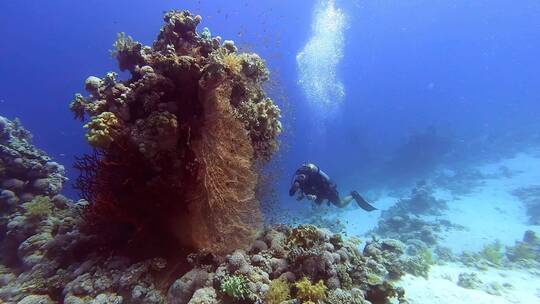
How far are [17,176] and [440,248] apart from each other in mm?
16467

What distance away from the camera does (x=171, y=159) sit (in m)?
5.21

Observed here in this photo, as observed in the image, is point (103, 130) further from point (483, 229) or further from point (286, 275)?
point (483, 229)

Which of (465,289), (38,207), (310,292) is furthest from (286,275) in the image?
(465,289)

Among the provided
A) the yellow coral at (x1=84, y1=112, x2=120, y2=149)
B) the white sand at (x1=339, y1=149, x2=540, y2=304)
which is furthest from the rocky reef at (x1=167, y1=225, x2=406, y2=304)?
the yellow coral at (x1=84, y1=112, x2=120, y2=149)

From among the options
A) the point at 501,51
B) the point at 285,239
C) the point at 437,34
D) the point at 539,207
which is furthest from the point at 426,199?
the point at 501,51

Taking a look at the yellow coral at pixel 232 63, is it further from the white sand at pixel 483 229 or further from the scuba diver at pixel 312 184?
the white sand at pixel 483 229

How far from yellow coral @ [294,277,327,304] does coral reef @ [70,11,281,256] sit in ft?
4.52

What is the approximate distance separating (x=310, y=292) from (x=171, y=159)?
281 centimetres

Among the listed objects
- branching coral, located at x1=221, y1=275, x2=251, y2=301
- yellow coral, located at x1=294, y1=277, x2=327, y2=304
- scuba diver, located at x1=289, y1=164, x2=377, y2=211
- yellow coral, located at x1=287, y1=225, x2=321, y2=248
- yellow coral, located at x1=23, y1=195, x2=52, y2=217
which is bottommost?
branching coral, located at x1=221, y1=275, x2=251, y2=301

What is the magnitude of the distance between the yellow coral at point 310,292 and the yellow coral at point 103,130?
348cm

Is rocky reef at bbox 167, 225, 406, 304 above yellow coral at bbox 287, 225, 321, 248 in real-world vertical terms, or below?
below

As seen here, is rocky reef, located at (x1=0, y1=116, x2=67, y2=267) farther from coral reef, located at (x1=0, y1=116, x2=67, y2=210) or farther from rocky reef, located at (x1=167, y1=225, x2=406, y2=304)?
rocky reef, located at (x1=167, y1=225, x2=406, y2=304)

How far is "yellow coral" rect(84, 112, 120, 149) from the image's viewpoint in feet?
16.1

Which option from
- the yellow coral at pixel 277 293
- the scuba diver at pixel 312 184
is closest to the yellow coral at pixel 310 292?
the yellow coral at pixel 277 293
